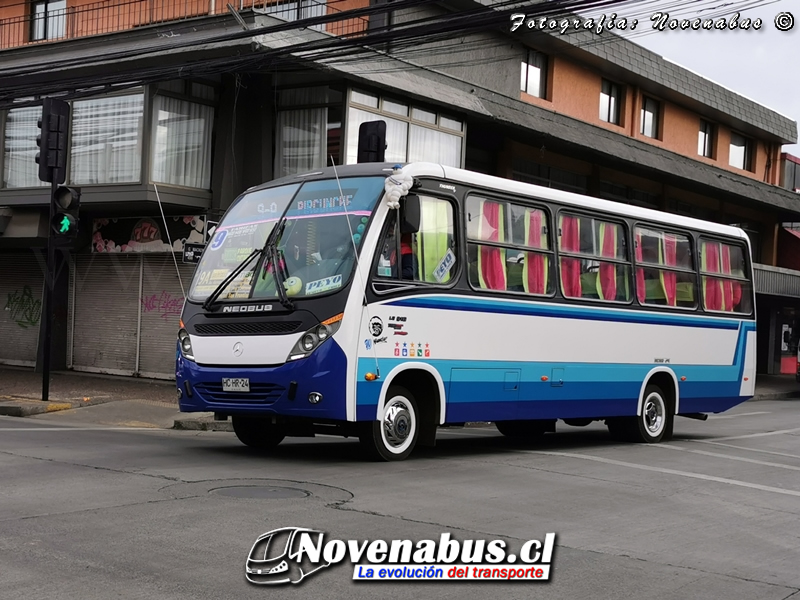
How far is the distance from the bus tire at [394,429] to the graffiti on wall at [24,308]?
1668 centimetres

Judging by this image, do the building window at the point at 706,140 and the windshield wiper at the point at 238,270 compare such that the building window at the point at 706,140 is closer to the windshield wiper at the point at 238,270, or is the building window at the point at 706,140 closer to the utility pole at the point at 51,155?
the utility pole at the point at 51,155

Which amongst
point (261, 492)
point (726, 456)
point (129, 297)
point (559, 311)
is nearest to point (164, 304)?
point (129, 297)

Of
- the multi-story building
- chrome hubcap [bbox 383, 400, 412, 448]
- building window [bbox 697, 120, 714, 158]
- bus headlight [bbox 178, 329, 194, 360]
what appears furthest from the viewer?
building window [bbox 697, 120, 714, 158]

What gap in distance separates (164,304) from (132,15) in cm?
685

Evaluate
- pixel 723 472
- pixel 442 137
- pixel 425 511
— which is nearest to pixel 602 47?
pixel 442 137

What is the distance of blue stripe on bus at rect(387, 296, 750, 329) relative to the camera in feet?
37.6

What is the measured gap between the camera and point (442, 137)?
23.2m

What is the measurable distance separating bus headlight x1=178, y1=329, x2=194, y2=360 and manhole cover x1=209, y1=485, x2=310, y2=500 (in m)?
2.86

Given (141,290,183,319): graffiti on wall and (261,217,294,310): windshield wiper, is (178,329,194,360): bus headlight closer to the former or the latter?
(261,217,294,310): windshield wiper

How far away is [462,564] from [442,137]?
17.6 m

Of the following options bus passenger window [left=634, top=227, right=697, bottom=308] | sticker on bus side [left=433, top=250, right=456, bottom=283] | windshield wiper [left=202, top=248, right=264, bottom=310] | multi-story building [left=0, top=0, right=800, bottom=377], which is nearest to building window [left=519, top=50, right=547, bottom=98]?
multi-story building [left=0, top=0, right=800, bottom=377]

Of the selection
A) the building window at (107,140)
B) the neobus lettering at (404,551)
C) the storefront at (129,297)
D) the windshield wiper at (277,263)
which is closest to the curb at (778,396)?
the storefront at (129,297)

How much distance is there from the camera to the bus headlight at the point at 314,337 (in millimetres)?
10430

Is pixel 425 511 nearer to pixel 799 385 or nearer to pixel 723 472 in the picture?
pixel 723 472
